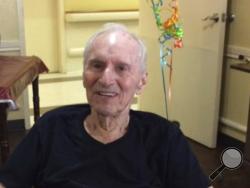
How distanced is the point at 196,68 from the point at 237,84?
32 centimetres

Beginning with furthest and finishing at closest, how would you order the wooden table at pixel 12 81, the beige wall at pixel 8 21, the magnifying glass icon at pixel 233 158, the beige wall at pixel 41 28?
the beige wall at pixel 41 28 < the beige wall at pixel 8 21 < the wooden table at pixel 12 81 < the magnifying glass icon at pixel 233 158

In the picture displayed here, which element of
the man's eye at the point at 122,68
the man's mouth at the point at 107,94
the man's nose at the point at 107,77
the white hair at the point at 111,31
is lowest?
the man's mouth at the point at 107,94

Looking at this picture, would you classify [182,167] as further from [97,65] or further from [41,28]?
[41,28]

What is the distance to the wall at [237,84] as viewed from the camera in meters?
2.98

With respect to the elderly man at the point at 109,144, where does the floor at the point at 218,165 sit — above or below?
below

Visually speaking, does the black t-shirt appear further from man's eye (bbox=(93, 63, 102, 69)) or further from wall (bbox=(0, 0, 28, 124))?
wall (bbox=(0, 0, 28, 124))

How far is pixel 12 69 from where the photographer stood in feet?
8.15

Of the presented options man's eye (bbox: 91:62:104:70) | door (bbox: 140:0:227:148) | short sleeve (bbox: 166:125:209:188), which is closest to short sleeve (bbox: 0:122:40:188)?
man's eye (bbox: 91:62:104:70)

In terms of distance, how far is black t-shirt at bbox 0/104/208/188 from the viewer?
119 cm

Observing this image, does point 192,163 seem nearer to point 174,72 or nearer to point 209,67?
point 209,67

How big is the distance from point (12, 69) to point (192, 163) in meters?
1.61

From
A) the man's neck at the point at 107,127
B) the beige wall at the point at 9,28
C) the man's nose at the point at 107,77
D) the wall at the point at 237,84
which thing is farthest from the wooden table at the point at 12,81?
the wall at the point at 237,84

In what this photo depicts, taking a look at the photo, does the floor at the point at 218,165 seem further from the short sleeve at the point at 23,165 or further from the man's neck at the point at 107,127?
the short sleeve at the point at 23,165

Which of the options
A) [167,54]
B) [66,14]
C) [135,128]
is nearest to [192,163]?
[135,128]
